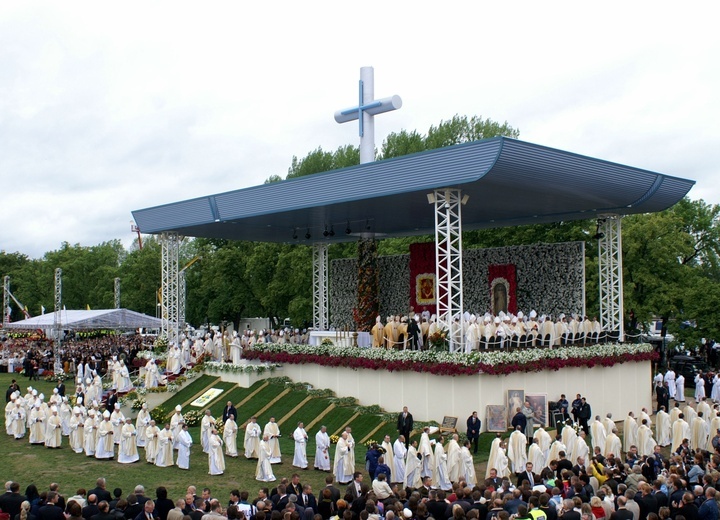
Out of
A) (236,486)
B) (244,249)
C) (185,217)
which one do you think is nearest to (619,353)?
(236,486)

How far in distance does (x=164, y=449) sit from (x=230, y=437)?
1.68 metres

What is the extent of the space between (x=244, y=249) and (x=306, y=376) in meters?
27.5

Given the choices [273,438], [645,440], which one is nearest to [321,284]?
[273,438]

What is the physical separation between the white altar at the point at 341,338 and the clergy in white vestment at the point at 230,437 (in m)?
5.63

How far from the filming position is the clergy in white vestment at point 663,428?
19125mm

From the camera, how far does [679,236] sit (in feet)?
107

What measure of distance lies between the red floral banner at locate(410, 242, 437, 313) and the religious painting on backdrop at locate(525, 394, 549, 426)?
979 cm

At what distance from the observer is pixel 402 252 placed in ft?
130

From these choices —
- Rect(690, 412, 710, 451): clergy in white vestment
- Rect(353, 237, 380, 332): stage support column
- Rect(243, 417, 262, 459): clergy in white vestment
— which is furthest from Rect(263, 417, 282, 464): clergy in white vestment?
Rect(353, 237, 380, 332): stage support column

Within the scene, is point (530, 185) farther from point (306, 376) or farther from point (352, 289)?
point (352, 289)

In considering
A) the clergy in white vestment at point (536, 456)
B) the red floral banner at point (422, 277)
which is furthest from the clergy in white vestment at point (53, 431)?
the red floral banner at point (422, 277)

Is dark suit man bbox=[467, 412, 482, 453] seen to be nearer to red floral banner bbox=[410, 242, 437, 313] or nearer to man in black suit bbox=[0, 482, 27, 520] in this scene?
man in black suit bbox=[0, 482, 27, 520]

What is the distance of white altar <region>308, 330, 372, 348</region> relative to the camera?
2291cm

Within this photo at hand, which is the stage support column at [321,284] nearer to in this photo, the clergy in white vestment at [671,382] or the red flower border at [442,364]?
the red flower border at [442,364]
